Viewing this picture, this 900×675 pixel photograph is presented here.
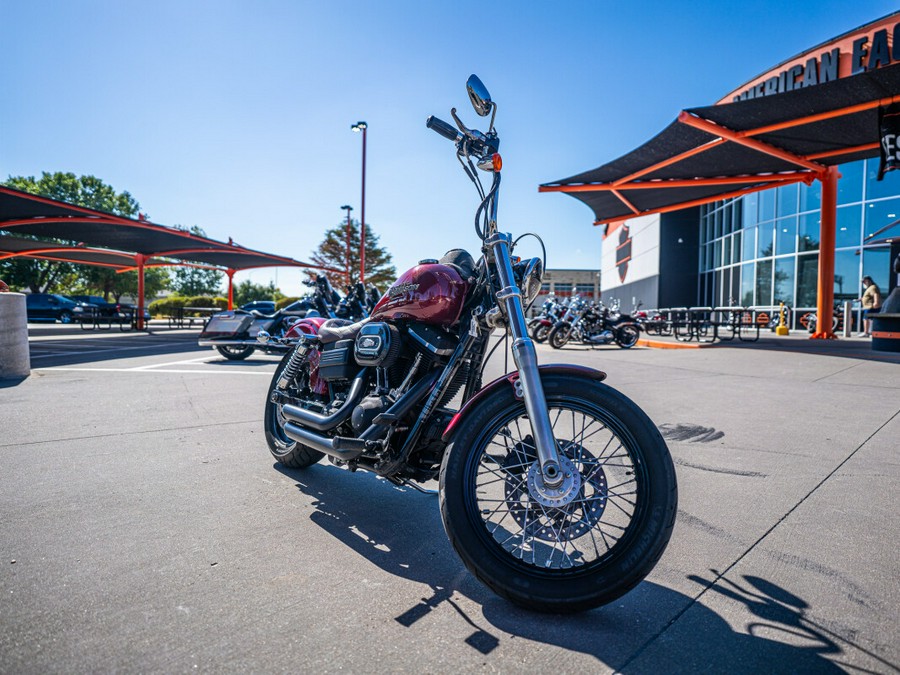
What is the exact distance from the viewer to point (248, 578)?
2.00m

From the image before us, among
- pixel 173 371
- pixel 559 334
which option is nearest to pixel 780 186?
pixel 559 334

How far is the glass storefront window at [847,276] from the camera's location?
18688mm

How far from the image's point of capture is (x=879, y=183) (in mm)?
18000

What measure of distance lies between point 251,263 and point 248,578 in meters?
30.9

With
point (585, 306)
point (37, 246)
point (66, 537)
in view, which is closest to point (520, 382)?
point (66, 537)

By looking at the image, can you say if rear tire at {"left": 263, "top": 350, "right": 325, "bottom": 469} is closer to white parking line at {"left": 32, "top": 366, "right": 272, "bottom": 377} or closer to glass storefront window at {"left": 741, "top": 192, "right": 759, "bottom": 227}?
white parking line at {"left": 32, "top": 366, "right": 272, "bottom": 377}

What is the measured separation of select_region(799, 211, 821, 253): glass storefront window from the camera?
20172 millimetres

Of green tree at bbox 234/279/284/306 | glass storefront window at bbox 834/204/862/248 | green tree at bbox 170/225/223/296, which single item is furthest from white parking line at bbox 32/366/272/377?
green tree at bbox 170/225/223/296

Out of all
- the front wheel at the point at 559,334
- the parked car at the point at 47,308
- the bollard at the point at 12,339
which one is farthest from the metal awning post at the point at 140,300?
the front wheel at the point at 559,334

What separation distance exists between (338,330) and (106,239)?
2381cm

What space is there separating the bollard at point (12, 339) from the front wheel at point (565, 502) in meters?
7.64

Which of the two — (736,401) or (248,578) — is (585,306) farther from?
(248,578)

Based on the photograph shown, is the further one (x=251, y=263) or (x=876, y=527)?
(x=251, y=263)

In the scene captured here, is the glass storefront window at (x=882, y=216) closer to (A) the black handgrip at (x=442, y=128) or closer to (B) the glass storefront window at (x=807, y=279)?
(B) the glass storefront window at (x=807, y=279)
